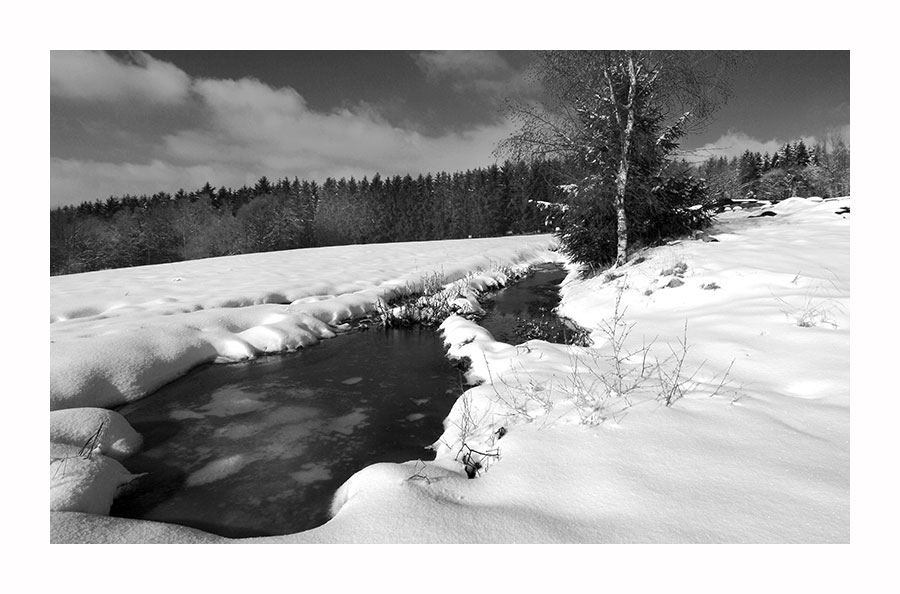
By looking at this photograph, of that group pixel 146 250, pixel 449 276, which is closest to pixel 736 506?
pixel 449 276

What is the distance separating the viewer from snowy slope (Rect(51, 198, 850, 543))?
1896 millimetres

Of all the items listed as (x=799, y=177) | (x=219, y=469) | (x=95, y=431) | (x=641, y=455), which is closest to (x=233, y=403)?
(x=95, y=431)

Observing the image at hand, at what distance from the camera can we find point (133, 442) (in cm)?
372

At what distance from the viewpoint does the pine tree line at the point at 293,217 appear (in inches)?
1508

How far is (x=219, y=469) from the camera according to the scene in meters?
3.37

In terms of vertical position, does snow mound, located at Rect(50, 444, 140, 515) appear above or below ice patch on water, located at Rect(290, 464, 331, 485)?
above

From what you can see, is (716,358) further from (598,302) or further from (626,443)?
(598,302)

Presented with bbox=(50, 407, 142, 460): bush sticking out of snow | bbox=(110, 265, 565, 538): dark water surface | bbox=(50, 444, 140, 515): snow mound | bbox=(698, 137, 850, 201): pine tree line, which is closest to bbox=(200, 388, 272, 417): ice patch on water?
bbox=(110, 265, 565, 538): dark water surface

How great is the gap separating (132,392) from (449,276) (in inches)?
406

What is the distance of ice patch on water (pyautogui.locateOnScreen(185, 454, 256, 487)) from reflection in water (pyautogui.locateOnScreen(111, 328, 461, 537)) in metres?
0.01

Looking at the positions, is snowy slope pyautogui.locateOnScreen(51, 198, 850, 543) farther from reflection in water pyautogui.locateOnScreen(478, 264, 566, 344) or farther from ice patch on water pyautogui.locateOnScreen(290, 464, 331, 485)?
reflection in water pyautogui.locateOnScreen(478, 264, 566, 344)

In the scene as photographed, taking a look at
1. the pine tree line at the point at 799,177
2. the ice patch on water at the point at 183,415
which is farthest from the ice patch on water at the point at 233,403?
the pine tree line at the point at 799,177

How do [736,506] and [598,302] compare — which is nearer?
[736,506]

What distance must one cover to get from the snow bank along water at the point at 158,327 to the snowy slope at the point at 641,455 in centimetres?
164
